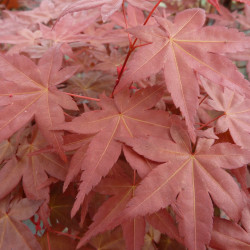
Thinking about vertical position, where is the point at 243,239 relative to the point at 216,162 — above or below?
below

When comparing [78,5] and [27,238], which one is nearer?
[78,5]

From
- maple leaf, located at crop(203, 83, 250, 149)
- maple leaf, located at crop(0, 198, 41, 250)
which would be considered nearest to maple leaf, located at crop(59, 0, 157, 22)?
maple leaf, located at crop(203, 83, 250, 149)

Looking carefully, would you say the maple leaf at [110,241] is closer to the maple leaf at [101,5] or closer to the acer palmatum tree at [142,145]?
the acer palmatum tree at [142,145]

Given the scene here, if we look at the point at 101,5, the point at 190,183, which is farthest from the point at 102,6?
the point at 190,183

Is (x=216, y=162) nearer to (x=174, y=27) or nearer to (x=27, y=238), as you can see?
(x=174, y=27)

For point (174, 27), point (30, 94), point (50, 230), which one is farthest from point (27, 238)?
point (174, 27)

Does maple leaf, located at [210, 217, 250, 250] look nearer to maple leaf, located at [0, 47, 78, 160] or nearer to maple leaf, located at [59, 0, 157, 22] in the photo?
maple leaf, located at [0, 47, 78, 160]
